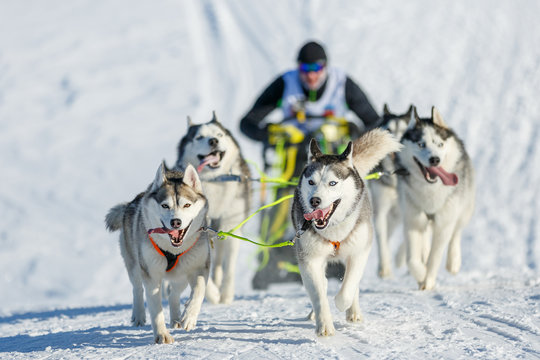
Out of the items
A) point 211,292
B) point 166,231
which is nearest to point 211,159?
point 211,292

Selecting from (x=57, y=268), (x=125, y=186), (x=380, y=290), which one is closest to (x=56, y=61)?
(x=125, y=186)

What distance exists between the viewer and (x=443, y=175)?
4691 millimetres

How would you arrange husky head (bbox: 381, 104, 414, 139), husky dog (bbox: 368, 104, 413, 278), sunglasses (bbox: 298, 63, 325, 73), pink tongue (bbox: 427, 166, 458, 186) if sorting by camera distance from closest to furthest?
1. pink tongue (bbox: 427, 166, 458, 186)
2. husky head (bbox: 381, 104, 414, 139)
3. sunglasses (bbox: 298, 63, 325, 73)
4. husky dog (bbox: 368, 104, 413, 278)

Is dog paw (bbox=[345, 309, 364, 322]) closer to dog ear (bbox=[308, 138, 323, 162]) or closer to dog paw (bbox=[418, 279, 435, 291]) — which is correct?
dog ear (bbox=[308, 138, 323, 162])

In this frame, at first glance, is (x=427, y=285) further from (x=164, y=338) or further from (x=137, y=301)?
(x=164, y=338)

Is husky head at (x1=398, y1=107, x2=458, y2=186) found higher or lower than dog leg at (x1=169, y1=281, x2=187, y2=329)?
higher

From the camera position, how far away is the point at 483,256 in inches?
299

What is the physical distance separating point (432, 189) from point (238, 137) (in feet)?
23.0

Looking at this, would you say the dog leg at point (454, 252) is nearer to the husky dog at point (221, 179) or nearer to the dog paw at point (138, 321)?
the husky dog at point (221, 179)

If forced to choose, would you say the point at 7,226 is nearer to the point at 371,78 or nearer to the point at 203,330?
the point at 203,330

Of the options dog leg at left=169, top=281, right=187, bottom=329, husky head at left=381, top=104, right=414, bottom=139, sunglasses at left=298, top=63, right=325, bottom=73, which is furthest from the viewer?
sunglasses at left=298, top=63, right=325, bottom=73

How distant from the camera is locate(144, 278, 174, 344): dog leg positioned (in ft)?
11.4

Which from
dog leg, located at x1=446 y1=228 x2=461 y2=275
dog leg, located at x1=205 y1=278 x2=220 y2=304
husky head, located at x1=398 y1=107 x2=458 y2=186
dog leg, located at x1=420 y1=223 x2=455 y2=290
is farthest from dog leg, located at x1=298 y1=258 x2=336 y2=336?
dog leg, located at x1=446 y1=228 x2=461 y2=275

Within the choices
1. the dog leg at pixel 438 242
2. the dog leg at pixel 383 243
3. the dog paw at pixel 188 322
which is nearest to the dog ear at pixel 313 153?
the dog paw at pixel 188 322
